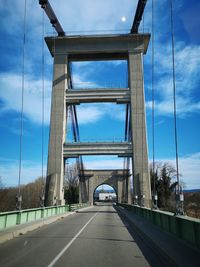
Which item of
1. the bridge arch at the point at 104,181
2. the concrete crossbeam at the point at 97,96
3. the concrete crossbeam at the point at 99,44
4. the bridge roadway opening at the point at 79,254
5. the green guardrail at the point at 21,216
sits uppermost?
the concrete crossbeam at the point at 99,44

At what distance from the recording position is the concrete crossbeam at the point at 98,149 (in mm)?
43125

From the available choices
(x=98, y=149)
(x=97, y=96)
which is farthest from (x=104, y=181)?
(x=97, y=96)

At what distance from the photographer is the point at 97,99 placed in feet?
146

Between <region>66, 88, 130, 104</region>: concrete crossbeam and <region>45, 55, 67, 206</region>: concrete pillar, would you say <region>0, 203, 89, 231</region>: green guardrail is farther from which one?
<region>66, 88, 130, 104</region>: concrete crossbeam

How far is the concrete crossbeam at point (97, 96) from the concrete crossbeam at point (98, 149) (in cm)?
582

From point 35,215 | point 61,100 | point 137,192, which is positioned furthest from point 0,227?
point 61,100

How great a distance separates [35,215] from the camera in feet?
75.6

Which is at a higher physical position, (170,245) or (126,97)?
(126,97)

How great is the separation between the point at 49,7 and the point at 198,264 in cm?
3995

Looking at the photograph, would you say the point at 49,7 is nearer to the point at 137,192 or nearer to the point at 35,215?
the point at 137,192

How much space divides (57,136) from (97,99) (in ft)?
23.4

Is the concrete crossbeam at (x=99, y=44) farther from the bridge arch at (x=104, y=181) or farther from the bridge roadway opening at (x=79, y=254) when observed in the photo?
the bridge arch at (x=104, y=181)

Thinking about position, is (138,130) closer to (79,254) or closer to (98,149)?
(98,149)

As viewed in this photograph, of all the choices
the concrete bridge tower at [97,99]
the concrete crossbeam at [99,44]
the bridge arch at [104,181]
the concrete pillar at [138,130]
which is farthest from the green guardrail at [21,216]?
the bridge arch at [104,181]
